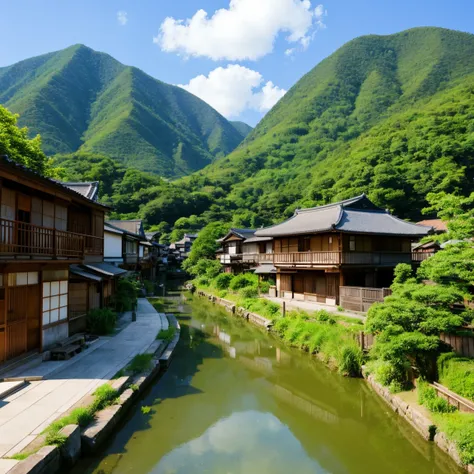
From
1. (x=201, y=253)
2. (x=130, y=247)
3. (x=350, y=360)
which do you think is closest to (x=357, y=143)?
(x=201, y=253)

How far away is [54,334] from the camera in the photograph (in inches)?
518

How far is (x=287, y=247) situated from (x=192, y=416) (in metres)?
18.8

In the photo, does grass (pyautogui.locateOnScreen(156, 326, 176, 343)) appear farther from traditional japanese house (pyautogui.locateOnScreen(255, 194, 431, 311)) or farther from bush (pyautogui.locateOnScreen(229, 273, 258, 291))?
bush (pyautogui.locateOnScreen(229, 273, 258, 291))

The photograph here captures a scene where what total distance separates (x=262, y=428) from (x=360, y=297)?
11110 millimetres

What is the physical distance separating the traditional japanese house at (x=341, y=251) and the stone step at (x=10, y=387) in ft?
52.5

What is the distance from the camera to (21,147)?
26719mm

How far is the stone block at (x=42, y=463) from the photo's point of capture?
5.70 meters

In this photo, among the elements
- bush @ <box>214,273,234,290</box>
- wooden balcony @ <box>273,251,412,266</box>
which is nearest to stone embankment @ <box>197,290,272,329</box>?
bush @ <box>214,273,234,290</box>

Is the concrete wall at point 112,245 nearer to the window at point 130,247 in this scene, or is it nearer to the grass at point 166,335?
the window at point 130,247

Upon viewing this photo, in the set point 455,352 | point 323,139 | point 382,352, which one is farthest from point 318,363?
point 323,139

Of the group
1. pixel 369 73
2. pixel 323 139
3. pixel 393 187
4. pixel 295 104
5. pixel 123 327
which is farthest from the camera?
pixel 295 104

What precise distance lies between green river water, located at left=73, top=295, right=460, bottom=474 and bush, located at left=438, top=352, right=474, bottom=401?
1.64 meters

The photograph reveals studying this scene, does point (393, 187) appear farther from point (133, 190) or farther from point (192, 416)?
point (133, 190)

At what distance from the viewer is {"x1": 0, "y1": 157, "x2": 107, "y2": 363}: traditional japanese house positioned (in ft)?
34.6
